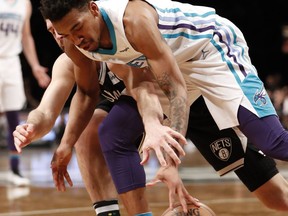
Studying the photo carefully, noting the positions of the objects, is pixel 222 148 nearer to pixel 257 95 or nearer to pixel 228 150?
pixel 228 150

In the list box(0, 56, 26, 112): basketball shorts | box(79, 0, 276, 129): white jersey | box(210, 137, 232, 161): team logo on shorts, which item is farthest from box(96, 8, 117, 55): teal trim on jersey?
box(0, 56, 26, 112): basketball shorts

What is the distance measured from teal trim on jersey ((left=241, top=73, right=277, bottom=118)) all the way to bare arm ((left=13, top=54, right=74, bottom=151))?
101 cm

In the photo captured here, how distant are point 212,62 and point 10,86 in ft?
13.5

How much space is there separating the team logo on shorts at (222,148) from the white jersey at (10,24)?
12.9ft

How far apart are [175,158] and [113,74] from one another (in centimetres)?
125

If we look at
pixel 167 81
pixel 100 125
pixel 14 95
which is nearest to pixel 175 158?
pixel 167 81

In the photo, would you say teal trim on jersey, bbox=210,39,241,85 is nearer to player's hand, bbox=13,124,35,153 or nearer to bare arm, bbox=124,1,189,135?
bare arm, bbox=124,1,189,135

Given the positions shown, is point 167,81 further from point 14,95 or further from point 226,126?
point 14,95

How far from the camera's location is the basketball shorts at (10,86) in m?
7.56

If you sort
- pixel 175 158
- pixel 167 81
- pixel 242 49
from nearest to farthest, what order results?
pixel 175 158, pixel 167 81, pixel 242 49

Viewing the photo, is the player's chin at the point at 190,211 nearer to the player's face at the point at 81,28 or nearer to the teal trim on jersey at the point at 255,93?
the teal trim on jersey at the point at 255,93

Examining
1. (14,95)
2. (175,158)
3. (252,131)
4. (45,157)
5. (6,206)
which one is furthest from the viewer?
(45,157)

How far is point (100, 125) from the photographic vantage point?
4.18 meters

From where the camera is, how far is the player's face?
11.0 feet
